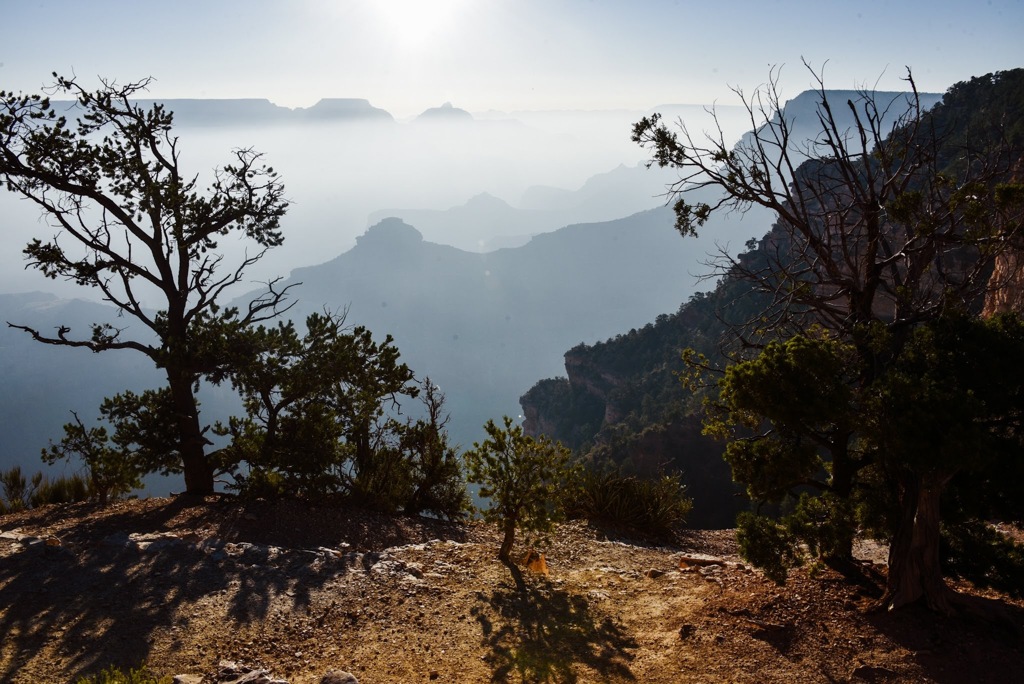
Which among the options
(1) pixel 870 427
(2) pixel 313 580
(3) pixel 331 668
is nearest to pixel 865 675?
(1) pixel 870 427

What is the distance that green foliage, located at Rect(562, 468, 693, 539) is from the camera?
437 inches

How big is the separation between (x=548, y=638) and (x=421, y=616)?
1.24 meters

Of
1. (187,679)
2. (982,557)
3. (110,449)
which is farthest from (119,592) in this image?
(982,557)

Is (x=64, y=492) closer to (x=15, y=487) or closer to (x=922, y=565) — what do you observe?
(x=15, y=487)

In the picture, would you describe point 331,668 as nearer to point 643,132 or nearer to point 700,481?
point 643,132

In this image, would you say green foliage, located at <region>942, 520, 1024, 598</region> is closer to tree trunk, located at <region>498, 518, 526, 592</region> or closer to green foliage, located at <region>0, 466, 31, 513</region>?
tree trunk, located at <region>498, 518, 526, 592</region>

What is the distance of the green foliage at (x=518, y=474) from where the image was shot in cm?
775

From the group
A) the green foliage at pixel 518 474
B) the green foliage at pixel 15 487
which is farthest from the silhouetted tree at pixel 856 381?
the green foliage at pixel 15 487

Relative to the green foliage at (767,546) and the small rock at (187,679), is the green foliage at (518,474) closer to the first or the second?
the green foliage at (767,546)

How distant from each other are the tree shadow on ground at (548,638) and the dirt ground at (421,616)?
2 centimetres

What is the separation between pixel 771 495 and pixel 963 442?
1456 millimetres

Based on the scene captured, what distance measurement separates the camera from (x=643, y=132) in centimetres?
691

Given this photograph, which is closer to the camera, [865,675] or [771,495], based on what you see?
[865,675]

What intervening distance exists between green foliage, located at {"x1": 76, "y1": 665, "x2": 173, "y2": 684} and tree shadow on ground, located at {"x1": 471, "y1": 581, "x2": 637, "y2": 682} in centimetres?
236
